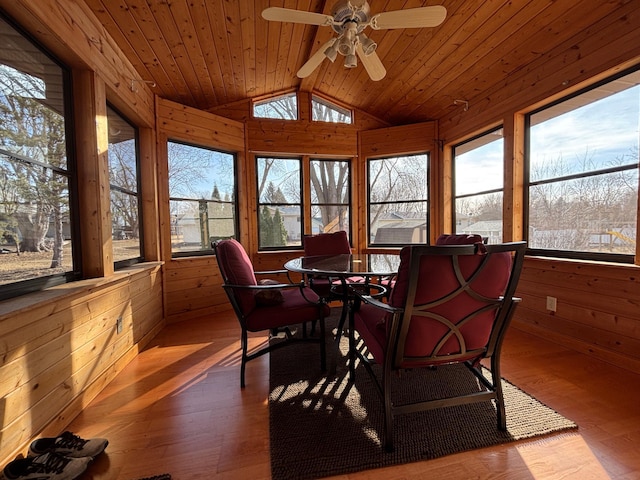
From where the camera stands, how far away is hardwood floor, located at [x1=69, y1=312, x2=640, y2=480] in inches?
48.7

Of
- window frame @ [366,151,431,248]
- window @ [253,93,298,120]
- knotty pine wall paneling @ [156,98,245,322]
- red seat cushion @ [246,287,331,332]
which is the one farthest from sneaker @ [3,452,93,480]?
window @ [253,93,298,120]

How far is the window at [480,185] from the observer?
3278 millimetres

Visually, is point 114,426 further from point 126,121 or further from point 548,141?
point 548,141

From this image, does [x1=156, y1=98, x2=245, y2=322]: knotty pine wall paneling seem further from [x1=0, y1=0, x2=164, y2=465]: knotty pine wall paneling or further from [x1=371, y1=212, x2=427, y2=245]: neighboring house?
[x1=371, y1=212, x2=427, y2=245]: neighboring house

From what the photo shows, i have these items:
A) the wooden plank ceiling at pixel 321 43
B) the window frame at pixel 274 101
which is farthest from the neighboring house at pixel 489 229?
the window frame at pixel 274 101

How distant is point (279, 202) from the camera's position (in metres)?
4.17

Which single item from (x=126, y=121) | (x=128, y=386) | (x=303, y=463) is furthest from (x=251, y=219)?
(x=303, y=463)

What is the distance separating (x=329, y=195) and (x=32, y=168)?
10.8 ft

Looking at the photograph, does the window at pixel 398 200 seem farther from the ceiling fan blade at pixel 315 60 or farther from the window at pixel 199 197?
the ceiling fan blade at pixel 315 60

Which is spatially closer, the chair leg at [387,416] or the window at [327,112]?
the chair leg at [387,416]

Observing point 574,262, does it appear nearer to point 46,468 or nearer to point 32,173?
point 46,468

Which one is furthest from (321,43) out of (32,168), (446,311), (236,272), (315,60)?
(446,311)

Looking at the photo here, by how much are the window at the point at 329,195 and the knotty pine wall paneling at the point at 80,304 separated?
2.30 meters

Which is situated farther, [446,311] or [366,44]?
[366,44]
